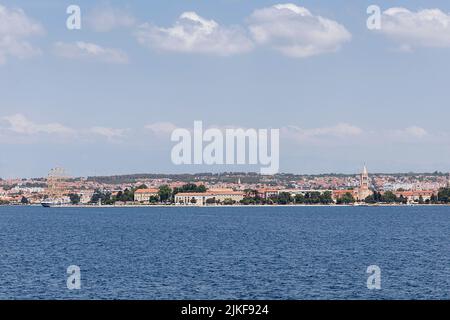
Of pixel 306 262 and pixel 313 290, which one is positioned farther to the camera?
pixel 306 262

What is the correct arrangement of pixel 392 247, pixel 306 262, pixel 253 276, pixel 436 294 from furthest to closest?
pixel 392 247, pixel 306 262, pixel 253 276, pixel 436 294

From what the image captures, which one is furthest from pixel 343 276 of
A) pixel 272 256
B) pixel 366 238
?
pixel 366 238

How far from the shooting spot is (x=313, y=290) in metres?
39.7

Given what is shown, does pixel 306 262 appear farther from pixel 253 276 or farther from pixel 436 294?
pixel 436 294

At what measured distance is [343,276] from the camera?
46.4 m

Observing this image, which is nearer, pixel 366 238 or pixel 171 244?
pixel 171 244
